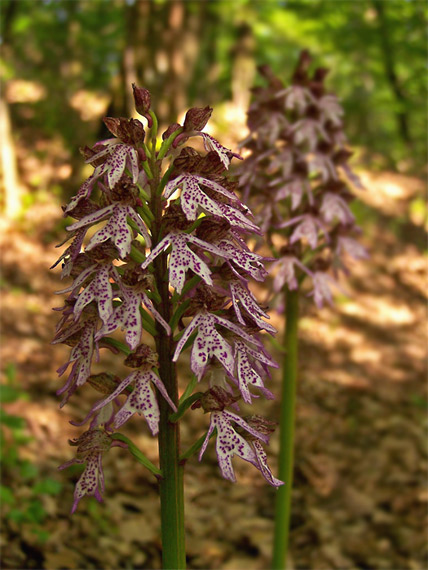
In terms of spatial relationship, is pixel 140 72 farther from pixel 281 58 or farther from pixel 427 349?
pixel 281 58

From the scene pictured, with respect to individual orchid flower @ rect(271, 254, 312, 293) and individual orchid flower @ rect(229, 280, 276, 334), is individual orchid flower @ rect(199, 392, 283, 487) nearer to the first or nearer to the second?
individual orchid flower @ rect(229, 280, 276, 334)

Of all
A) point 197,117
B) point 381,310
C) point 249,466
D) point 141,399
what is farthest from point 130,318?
point 381,310

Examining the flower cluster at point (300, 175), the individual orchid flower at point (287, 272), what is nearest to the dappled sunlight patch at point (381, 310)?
the flower cluster at point (300, 175)

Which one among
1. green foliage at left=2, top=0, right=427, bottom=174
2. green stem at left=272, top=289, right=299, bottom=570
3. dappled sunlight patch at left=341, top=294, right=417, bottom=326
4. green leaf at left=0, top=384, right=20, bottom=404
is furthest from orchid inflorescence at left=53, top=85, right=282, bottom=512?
green foliage at left=2, top=0, right=427, bottom=174

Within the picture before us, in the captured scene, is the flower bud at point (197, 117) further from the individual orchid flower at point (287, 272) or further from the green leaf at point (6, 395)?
the green leaf at point (6, 395)

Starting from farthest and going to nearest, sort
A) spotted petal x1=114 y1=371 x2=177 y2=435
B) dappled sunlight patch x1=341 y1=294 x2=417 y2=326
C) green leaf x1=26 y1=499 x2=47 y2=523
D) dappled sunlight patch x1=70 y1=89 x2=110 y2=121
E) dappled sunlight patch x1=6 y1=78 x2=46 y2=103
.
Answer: dappled sunlight patch x1=6 y1=78 x2=46 y2=103 < dappled sunlight patch x1=70 y1=89 x2=110 y2=121 < dappled sunlight patch x1=341 y1=294 x2=417 y2=326 < green leaf x1=26 y1=499 x2=47 y2=523 < spotted petal x1=114 y1=371 x2=177 y2=435

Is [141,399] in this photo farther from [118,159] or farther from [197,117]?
[197,117]
